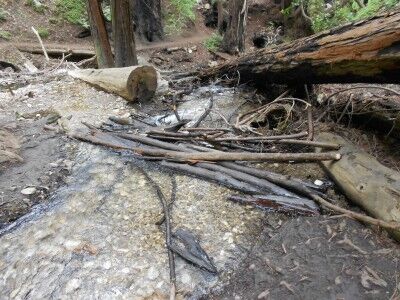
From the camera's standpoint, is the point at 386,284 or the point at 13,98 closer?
the point at 386,284

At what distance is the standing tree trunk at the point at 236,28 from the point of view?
10.9 meters

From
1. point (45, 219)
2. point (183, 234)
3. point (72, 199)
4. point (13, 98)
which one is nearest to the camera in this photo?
point (183, 234)

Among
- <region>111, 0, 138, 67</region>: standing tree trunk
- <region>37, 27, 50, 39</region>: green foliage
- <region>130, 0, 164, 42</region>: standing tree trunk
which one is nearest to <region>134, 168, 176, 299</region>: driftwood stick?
<region>111, 0, 138, 67</region>: standing tree trunk

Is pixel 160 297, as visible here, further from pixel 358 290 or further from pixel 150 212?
pixel 358 290

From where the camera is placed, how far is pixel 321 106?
4.55 meters

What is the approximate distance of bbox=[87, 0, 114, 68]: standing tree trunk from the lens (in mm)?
6742

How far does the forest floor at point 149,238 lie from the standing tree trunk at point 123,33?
3306 millimetres

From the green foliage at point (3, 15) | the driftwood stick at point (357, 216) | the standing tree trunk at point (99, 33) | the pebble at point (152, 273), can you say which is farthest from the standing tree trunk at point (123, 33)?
the green foliage at point (3, 15)

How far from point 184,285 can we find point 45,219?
144 cm

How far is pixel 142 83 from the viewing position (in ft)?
19.4

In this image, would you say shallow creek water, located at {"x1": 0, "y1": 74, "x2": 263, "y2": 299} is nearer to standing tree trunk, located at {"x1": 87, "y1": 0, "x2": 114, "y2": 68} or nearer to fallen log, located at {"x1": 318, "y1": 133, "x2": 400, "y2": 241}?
fallen log, located at {"x1": 318, "y1": 133, "x2": 400, "y2": 241}

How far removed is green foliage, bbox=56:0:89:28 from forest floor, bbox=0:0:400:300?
1076cm

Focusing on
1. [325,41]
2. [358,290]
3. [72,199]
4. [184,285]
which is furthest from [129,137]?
[358,290]

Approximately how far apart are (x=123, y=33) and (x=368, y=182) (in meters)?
5.63
